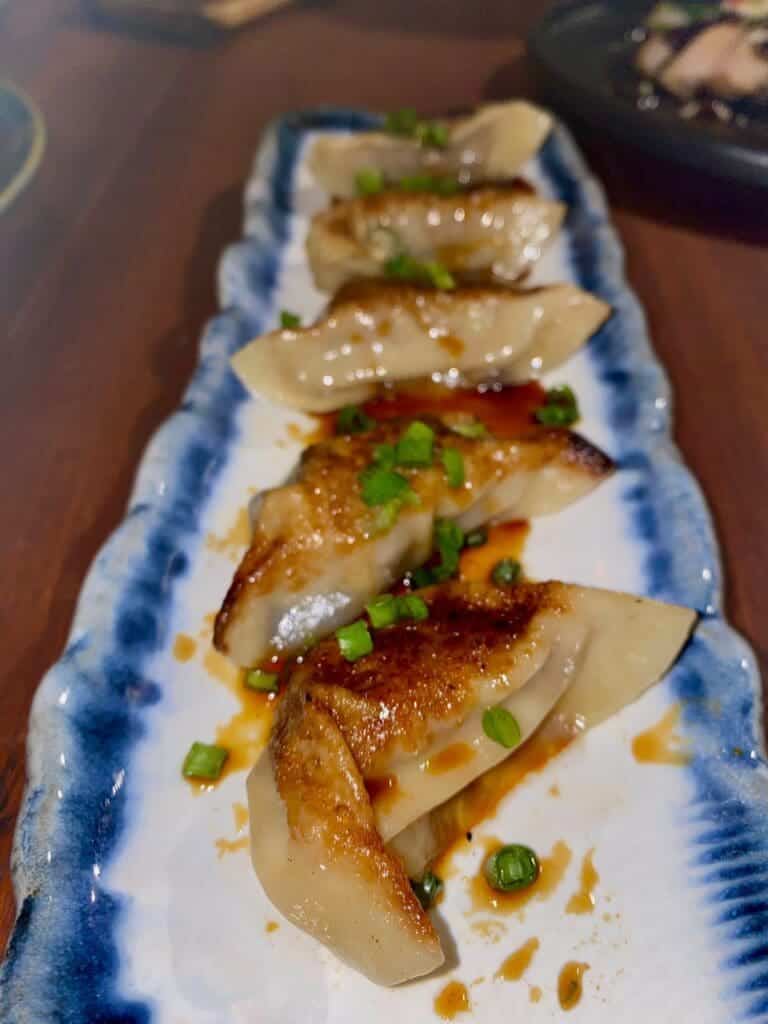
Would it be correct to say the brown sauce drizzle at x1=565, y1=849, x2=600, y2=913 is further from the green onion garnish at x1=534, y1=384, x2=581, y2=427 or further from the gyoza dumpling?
the green onion garnish at x1=534, y1=384, x2=581, y2=427

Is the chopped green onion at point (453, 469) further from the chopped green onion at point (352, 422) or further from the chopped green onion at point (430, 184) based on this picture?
the chopped green onion at point (430, 184)

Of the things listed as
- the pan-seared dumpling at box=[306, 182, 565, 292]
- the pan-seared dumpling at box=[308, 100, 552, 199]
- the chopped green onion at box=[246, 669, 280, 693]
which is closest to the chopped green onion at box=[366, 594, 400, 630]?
the chopped green onion at box=[246, 669, 280, 693]

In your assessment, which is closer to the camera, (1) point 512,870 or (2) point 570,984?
(2) point 570,984

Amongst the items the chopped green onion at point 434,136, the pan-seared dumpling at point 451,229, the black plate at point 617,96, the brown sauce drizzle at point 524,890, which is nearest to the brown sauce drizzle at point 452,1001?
the brown sauce drizzle at point 524,890

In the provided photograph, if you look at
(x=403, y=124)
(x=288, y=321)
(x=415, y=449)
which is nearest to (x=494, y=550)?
(x=415, y=449)

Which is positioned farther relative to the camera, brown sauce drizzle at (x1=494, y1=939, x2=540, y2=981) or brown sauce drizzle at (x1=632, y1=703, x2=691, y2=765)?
brown sauce drizzle at (x1=632, y1=703, x2=691, y2=765)

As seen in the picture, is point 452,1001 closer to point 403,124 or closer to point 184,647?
point 184,647
